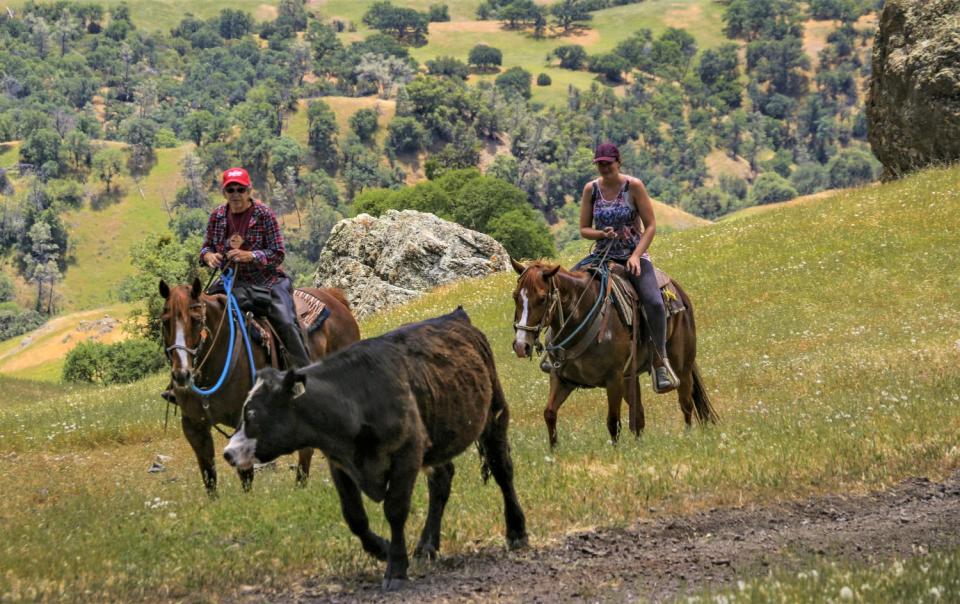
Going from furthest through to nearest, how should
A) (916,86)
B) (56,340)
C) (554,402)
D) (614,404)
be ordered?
(56,340), (916,86), (554,402), (614,404)

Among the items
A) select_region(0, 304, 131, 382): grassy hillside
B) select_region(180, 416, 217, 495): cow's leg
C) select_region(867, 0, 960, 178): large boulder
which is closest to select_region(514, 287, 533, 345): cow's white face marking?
select_region(180, 416, 217, 495): cow's leg

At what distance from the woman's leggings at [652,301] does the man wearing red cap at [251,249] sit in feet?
16.9

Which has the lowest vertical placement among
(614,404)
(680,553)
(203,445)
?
(614,404)

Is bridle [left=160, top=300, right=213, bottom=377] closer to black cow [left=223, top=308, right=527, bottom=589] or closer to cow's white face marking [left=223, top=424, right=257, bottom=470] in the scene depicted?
black cow [left=223, top=308, right=527, bottom=589]

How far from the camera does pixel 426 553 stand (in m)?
10.3

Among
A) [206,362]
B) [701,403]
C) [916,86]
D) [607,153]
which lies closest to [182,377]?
[206,362]

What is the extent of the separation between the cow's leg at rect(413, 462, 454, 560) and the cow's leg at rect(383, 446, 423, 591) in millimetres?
970

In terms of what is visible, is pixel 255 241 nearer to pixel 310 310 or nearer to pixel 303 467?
pixel 310 310

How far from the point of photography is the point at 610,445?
591 inches

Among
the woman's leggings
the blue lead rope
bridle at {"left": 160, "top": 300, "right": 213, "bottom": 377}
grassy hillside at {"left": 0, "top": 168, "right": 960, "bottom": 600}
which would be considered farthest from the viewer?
the woman's leggings

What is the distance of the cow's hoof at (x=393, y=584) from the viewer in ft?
30.5

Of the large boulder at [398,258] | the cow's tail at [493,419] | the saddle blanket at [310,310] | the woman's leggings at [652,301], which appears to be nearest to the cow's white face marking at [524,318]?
the woman's leggings at [652,301]

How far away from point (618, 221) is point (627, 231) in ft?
0.81

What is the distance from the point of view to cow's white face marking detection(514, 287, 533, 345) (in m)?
13.8
